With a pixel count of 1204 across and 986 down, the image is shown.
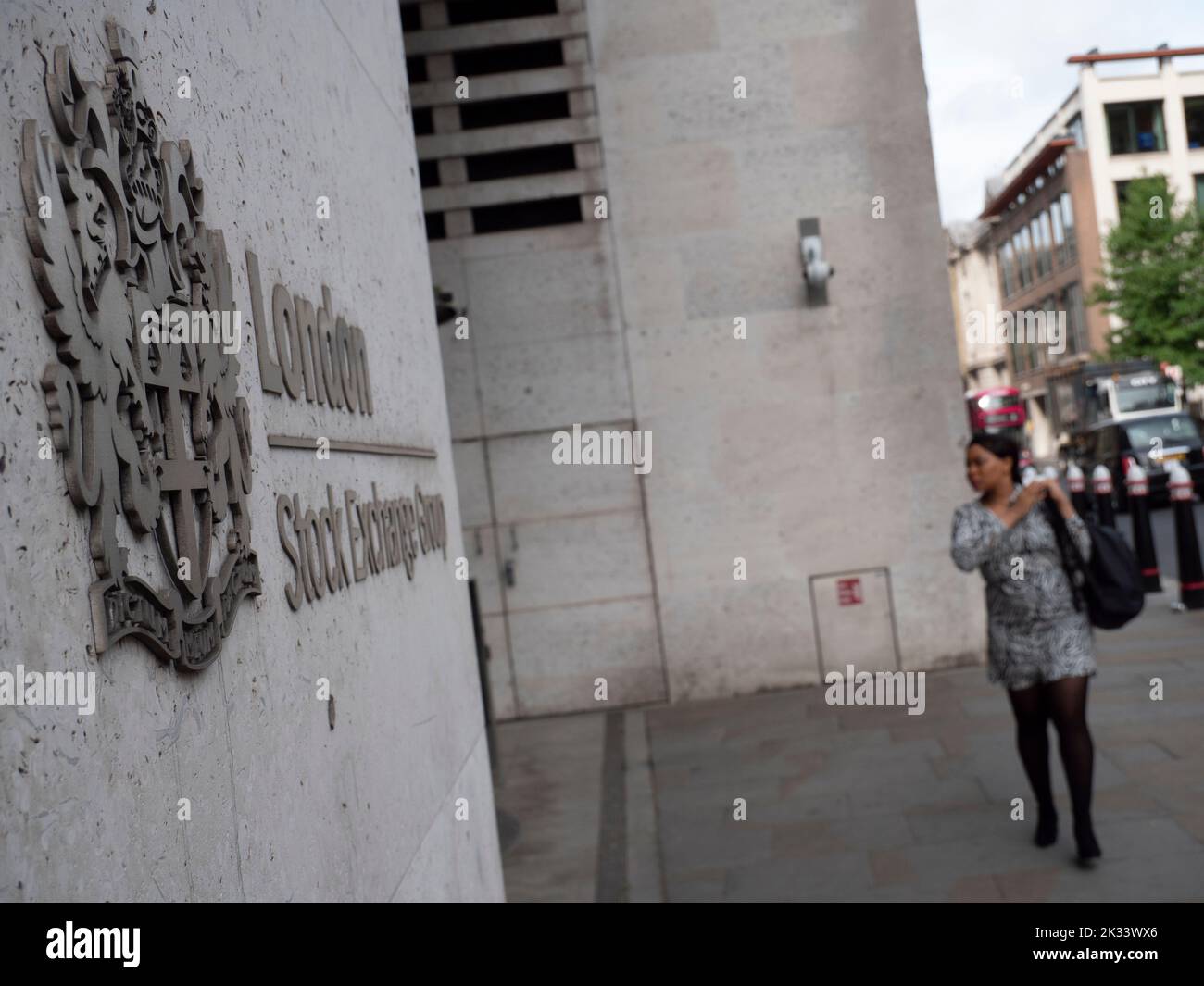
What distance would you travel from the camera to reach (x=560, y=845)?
22.1 feet

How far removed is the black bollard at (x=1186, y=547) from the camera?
1090 cm

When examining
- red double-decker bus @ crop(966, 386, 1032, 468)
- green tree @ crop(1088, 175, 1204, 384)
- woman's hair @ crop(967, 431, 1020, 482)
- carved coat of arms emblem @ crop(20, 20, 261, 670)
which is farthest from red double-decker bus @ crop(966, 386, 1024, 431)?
carved coat of arms emblem @ crop(20, 20, 261, 670)

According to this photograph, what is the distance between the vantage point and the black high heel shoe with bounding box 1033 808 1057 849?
5.66 meters

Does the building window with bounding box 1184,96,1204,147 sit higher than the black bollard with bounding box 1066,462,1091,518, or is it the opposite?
the building window with bounding box 1184,96,1204,147

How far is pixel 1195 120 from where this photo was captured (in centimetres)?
4616

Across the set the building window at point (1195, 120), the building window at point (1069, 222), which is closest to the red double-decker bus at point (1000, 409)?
the building window at point (1069, 222)

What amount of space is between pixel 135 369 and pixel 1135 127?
53665 mm
